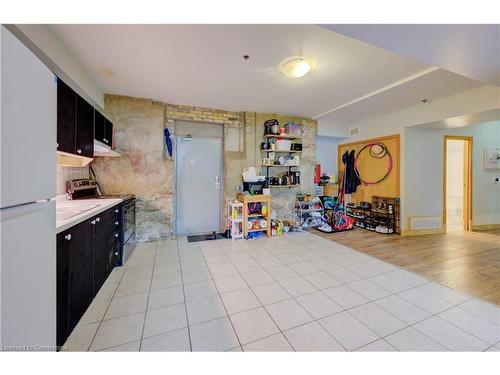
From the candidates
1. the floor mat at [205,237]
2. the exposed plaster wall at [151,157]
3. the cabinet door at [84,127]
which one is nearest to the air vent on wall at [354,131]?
the exposed plaster wall at [151,157]

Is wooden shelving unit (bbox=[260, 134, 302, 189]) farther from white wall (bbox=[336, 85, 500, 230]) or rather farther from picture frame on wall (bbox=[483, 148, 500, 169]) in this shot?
picture frame on wall (bbox=[483, 148, 500, 169])

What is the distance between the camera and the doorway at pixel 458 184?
182 inches

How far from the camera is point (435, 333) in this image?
1540 mm

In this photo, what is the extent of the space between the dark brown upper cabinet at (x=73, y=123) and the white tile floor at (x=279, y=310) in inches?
59.3

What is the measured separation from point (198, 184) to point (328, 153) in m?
3.72

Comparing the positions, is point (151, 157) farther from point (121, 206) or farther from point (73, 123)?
point (73, 123)

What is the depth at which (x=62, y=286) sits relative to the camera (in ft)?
4.45

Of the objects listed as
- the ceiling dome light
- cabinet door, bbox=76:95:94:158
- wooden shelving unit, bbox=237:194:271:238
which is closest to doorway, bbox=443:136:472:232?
wooden shelving unit, bbox=237:194:271:238

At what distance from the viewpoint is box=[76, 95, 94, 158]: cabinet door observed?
2039 millimetres

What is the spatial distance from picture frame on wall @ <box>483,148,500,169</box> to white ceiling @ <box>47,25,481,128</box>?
9.26 ft

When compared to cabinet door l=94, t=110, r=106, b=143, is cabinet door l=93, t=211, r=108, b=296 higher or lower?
lower

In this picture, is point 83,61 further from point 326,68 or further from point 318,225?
point 318,225

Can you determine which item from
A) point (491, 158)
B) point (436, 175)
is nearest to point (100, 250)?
point (436, 175)
